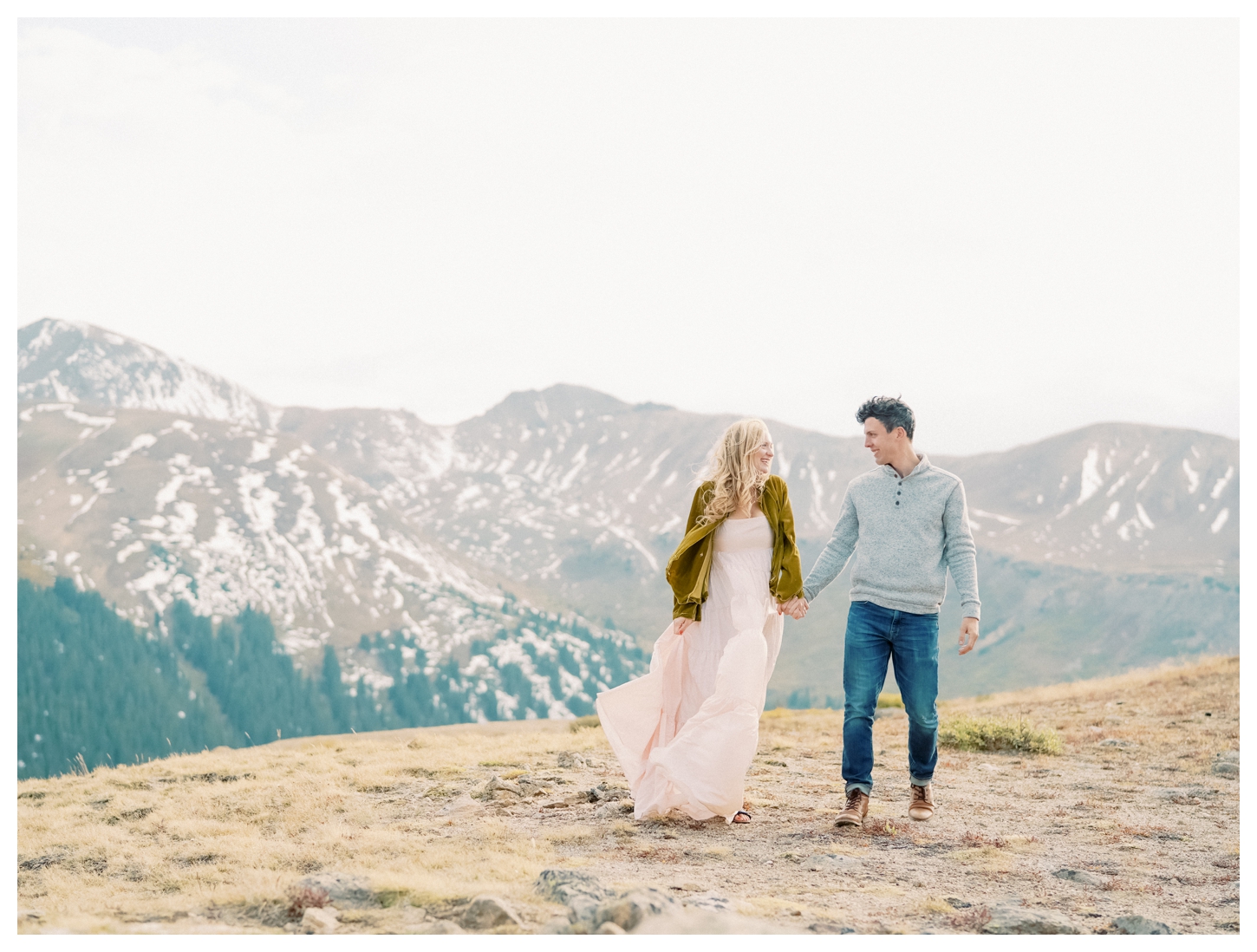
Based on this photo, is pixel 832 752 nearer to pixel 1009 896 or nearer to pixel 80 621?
pixel 1009 896

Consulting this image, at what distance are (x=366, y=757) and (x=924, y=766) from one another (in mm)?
7339

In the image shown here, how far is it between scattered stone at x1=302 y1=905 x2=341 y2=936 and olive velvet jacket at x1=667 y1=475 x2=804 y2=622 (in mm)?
3468

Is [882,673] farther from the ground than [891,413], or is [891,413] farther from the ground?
[891,413]

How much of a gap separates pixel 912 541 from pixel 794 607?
107cm

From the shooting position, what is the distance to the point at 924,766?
7.86m

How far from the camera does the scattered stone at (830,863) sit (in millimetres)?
6508

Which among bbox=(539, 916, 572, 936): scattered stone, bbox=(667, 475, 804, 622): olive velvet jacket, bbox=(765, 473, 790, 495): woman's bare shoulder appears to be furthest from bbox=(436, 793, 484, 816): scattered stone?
bbox=(765, 473, 790, 495): woman's bare shoulder

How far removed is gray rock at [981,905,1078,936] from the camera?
536 centimetres

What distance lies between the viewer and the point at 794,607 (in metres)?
7.78

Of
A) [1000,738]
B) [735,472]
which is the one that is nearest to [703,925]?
[735,472]

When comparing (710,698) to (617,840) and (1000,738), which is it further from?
(1000,738)

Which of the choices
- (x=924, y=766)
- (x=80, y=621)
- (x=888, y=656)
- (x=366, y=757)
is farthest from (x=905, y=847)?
(x=80, y=621)

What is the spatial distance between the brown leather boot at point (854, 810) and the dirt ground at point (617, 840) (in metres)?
0.08

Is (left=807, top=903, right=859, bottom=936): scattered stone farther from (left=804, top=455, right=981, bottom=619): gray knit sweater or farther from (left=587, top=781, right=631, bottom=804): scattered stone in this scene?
(left=587, top=781, right=631, bottom=804): scattered stone
